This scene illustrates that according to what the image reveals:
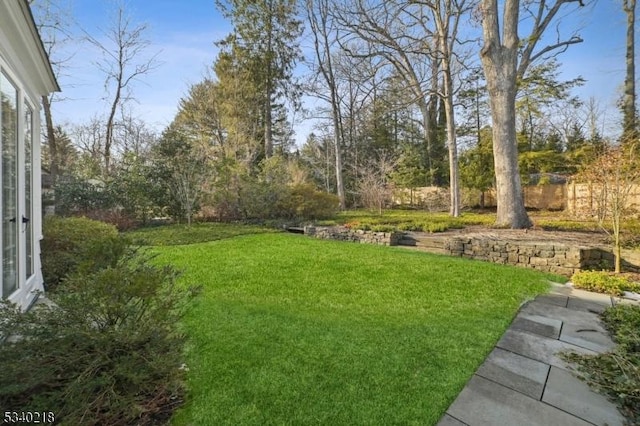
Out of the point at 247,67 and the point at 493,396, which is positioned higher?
the point at 247,67

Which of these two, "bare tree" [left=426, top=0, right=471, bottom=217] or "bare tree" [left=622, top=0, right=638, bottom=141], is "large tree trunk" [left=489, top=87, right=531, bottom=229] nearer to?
"bare tree" [left=426, top=0, right=471, bottom=217]

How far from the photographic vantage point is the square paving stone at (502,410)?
73.6 inches

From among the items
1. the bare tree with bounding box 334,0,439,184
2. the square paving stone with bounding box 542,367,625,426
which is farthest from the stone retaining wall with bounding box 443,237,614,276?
the bare tree with bounding box 334,0,439,184

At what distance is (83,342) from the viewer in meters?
1.75

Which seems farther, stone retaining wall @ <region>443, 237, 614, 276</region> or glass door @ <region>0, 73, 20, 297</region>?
stone retaining wall @ <region>443, 237, 614, 276</region>

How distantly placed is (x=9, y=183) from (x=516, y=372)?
186 inches

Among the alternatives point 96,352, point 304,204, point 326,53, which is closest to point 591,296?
point 96,352

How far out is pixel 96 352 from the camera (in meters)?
1.77

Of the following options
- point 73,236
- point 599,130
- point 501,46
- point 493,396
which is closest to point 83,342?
point 493,396

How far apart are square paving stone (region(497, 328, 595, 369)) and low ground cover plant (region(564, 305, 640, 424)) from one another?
0.11 m

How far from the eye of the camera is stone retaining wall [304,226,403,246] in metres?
8.31

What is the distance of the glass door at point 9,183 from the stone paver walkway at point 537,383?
3861 mm

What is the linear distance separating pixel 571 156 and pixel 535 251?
1176 centimetres

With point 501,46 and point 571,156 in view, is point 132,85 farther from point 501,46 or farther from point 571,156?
point 571,156
